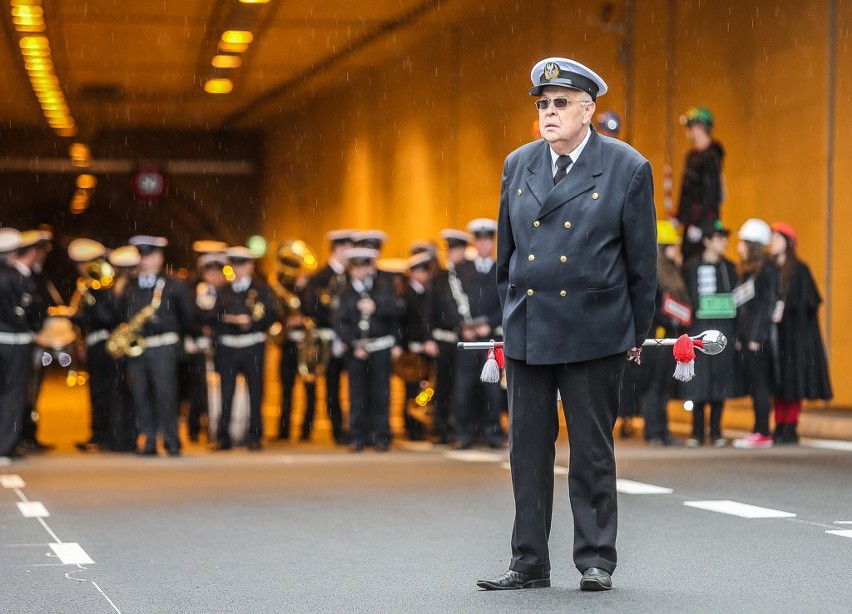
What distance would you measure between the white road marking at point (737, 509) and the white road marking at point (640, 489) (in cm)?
65

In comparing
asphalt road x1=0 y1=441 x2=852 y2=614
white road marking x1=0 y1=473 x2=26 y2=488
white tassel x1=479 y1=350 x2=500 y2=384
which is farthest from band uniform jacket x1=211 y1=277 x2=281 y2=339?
white tassel x1=479 y1=350 x2=500 y2=384

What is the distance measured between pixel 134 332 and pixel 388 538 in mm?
7836

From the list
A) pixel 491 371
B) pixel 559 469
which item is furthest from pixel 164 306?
pixel 491 371

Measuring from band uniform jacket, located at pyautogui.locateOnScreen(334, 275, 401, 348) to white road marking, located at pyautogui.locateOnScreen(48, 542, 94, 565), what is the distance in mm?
8156

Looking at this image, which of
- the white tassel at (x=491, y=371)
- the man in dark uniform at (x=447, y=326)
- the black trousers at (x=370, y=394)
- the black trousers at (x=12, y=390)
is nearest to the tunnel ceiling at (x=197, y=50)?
the man in dark uniform at (x=447, y=326)

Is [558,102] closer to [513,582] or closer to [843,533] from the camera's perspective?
[513,582]

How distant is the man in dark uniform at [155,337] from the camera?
15.9 meters

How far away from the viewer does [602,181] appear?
6801 millimetres

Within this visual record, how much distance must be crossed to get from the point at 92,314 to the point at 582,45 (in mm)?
9784

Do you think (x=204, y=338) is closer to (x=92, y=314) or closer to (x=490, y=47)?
(x=92, y=314)

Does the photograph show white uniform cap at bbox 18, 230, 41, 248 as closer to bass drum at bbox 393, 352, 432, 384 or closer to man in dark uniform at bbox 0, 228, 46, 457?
man in dark uniform at bbox 0, 228, 46, 457

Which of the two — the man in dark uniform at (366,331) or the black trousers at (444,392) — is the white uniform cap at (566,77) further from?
the black trousers at (444,392)

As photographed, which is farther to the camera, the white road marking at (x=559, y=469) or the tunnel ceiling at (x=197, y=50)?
the tunnel ceiling at (x=197, y=50)

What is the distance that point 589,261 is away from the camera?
6.77 metres
